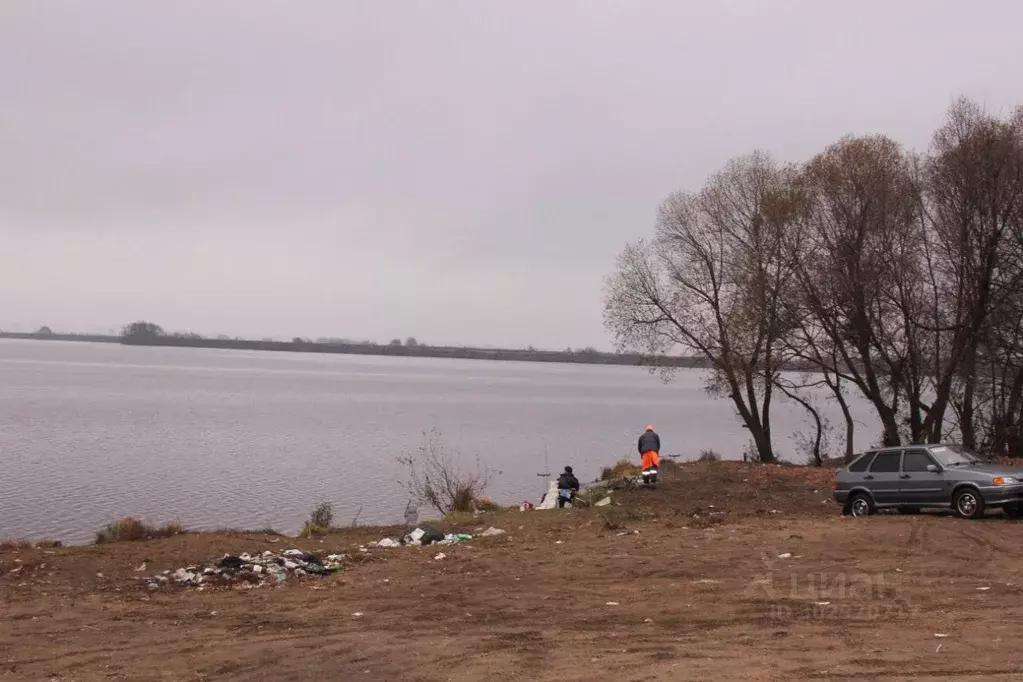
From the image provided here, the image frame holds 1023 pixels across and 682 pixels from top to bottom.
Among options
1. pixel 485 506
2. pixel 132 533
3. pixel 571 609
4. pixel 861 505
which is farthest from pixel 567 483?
pixel 571 609

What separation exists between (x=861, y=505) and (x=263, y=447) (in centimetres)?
3211

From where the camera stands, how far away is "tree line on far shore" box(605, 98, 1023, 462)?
27.3 metres

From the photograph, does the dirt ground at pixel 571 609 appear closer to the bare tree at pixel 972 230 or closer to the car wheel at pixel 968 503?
the car wheel at pixel 968 503

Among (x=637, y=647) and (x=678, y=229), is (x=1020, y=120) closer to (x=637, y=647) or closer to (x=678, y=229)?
(x=678, y=229)

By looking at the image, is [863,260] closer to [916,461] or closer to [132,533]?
[916,461]

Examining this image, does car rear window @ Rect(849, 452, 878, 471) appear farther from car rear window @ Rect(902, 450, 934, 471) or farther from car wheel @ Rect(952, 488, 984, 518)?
car wheel @ Rect(952, 488, 984, 518)

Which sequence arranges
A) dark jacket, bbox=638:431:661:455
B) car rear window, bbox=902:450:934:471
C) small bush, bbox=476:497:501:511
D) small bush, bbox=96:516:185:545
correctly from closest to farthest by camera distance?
car rear window, bbox=902:450:934:471 → small bush, bbox=96:516:185:545 → small bush, bbox=476:497:501:511 → dark jacket, bbox=638:431:661:455

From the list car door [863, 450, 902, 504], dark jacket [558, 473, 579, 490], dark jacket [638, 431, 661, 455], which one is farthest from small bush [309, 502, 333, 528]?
car door [863, 450, 902, 504]

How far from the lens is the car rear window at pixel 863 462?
18.6 m

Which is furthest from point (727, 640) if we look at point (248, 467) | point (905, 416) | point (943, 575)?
point (248, 467)

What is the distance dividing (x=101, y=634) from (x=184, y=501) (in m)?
19.4

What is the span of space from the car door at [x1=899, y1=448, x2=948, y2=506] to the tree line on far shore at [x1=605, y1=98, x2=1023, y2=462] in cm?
1133

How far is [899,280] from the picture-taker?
28.2m

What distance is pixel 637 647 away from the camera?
8.66 metres
